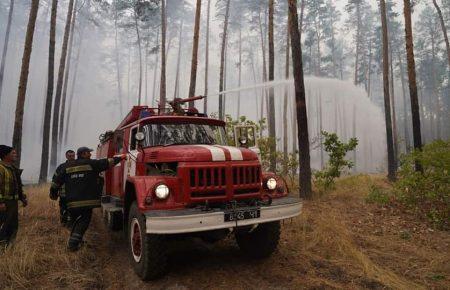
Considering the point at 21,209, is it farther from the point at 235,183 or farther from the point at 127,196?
the point at 235,183

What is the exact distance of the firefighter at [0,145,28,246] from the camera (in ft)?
20.5

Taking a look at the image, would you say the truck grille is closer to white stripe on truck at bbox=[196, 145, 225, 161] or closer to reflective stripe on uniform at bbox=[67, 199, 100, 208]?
white stripe on truck at bbox=[196, 145, 225, 161]

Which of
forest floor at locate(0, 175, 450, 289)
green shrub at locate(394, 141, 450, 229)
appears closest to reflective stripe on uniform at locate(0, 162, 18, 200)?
forest floor at locate(0, 175, 450, 289)

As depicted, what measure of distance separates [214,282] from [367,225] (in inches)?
194

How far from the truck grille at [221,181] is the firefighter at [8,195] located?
11.5 ft

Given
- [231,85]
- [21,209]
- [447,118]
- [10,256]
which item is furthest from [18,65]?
[447,118]

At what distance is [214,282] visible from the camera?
5.15 m

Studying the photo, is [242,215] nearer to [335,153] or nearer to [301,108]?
[301,108]

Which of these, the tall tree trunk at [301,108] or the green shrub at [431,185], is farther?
the tall tree trunk at [301,108]

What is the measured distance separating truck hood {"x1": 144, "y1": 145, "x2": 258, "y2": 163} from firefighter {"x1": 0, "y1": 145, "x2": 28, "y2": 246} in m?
2.70

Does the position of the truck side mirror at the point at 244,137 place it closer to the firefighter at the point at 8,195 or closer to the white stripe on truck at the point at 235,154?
the white stripe on truck at the point at 235,154

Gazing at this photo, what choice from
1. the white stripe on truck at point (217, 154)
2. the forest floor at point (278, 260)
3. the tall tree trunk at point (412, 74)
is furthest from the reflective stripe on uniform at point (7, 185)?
the tall tree trunk at point (412, 74)

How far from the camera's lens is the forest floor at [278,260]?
519 centimetres

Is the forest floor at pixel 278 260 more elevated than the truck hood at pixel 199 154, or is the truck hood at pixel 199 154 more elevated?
the truck hood at pixel 199 154
